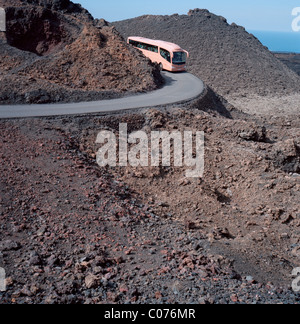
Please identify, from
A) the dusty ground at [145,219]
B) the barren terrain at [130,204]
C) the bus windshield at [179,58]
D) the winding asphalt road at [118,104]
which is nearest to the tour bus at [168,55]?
the bus windshield at [179,58]

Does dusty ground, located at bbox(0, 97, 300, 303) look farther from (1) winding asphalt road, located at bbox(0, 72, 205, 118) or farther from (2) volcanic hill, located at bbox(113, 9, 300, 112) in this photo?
(2) volcanic hill, located at bbox(113, 9, 300, 112)

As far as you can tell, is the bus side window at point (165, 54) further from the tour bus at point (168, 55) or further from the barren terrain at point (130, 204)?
the barren terrain at point (130, 204)

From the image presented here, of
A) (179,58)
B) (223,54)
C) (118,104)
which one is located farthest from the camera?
(223,54)

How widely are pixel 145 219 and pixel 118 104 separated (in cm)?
965

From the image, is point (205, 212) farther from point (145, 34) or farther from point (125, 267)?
point (145, 34)

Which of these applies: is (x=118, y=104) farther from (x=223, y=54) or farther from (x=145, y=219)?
(x=223, y=54)

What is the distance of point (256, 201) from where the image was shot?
15.2 metres

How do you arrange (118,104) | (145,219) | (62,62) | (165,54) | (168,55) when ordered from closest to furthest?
(145,219) → (118,104) → (62,62) → (168,55) → (165,54)

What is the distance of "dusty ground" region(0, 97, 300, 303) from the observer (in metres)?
9.61

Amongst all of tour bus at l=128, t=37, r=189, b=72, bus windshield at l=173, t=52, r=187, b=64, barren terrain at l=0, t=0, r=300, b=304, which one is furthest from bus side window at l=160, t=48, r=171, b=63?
barren terrain at l=0, t=0, r=300, b=304

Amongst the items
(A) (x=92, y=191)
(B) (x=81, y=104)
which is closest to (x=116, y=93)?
(B) (x=81, y=104)

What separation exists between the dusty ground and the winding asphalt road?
980 mm

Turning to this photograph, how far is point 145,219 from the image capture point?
1352 cm

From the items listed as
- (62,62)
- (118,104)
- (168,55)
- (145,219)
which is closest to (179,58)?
(168,55)
